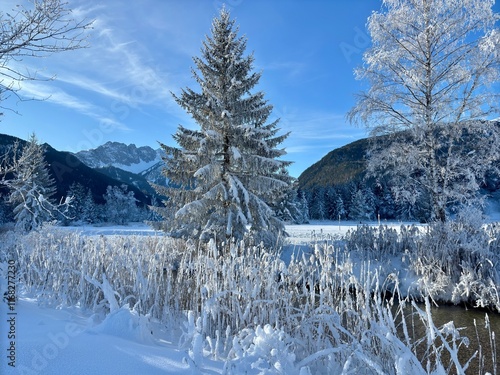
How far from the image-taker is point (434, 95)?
8508 mm

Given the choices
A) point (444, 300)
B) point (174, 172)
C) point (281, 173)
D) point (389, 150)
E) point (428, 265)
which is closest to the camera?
point (444, 300)

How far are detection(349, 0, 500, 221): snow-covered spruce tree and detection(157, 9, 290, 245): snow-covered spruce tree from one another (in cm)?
358

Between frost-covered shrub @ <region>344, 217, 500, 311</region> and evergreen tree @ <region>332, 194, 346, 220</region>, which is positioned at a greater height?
evergreen tree @ <region>332, 194, 346, 220</region>

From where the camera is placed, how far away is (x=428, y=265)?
6.55 m

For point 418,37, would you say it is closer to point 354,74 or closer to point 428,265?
point 354,74

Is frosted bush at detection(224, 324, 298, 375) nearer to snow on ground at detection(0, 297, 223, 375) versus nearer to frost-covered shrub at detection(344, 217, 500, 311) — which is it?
snow on ground at detection(0, 297, 223, 375)

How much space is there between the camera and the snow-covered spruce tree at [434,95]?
26.3 feet

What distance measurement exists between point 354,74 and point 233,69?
4.23 m

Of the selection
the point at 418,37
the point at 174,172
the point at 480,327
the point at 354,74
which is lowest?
the point at 480,327

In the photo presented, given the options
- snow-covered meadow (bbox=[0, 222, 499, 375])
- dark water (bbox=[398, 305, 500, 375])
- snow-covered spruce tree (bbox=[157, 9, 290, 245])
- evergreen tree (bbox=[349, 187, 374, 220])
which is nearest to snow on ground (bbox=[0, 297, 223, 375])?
snow-covered meadow (bbox=[0, 222, 499, 375])

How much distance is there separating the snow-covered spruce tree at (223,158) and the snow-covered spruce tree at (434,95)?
3580 millimetres

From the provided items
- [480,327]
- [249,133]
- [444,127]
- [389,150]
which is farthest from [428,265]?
[249,133]

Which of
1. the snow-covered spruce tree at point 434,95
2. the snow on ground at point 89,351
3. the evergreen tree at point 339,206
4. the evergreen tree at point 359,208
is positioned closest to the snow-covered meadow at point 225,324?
the snow on ground at point 89,351

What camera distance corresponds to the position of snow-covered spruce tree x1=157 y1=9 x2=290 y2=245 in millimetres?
9469
